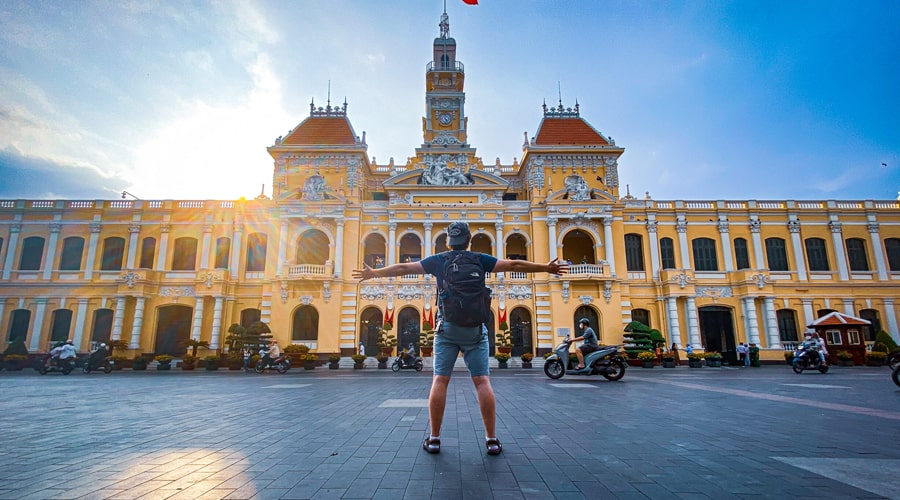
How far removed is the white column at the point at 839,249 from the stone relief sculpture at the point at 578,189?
1617cm

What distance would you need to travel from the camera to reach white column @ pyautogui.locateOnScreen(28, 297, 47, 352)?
2702cm

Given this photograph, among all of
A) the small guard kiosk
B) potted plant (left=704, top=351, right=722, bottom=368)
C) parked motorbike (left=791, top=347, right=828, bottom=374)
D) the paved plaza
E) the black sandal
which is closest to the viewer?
the paved plaza

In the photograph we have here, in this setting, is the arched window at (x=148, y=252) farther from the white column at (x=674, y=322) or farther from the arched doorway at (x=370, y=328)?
the white column at (x=674, y=322)

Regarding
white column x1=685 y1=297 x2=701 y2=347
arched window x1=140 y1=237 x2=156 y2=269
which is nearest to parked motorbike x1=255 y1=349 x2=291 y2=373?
arched window x1=140 y1=237 x2=156 y2=269

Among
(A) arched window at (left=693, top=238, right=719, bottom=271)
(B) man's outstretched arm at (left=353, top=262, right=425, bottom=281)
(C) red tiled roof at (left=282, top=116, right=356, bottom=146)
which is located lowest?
(B) man's outstretched arm at (left=353, top=262, right=425, bottom=281)

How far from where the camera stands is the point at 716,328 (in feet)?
91.0

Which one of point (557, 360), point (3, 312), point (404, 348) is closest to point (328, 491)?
point (557, 360)

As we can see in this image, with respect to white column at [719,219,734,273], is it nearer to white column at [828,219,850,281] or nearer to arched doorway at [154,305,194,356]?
white column at [828,219,850,281]

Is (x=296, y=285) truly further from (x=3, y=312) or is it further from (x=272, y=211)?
(x=3, y=312)

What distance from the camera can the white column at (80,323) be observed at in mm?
27398

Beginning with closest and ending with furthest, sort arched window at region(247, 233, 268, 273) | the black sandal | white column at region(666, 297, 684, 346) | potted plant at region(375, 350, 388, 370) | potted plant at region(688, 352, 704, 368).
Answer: the black sandal, potted plant at region(375, 350, 388, 370), potted plant at region(688, 352, 704, 368), white column at region(666, 297, 684, 346), arched window at region(247, 233, 268, 273)

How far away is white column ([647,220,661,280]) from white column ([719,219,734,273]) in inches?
163

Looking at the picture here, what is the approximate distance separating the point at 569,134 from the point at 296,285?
70.6 ft

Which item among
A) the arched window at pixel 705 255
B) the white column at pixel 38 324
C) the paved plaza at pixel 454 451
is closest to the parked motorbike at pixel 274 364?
the paved plaza at pixel 454 451
